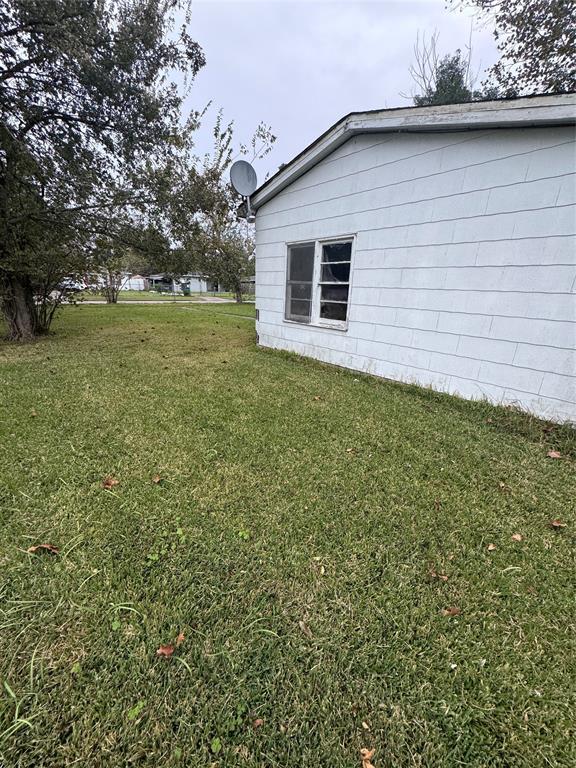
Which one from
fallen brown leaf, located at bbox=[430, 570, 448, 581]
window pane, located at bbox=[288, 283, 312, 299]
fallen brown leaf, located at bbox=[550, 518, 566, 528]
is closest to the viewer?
fallen brown leaf, located at bbox=[430, 570, 448, 581]

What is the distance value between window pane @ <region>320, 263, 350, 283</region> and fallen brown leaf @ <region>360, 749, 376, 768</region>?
16.7 feet

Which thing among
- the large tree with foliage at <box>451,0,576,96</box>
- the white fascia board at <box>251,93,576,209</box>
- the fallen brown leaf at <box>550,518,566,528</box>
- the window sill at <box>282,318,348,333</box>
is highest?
the large tree with foliage at <box>451,0,576,96</box>

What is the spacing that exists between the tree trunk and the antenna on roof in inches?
187

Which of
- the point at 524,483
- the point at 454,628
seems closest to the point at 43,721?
the point at 454,628

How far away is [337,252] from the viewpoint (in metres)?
5.35

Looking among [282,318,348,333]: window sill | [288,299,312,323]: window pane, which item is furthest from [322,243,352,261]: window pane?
[282,318,348,333]: window sill

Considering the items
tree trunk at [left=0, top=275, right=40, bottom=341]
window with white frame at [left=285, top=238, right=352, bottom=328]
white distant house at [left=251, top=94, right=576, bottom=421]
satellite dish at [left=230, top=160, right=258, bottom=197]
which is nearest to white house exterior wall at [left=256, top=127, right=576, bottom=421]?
white distant house at [left=251, top=94, right=576, bottom=421]

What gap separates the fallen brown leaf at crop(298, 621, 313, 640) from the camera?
4.62ft

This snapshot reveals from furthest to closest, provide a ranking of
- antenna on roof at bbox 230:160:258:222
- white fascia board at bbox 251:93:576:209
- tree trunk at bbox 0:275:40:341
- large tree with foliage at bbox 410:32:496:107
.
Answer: large tree with foliage at bbox 410:32:496:107 < tree trunk at bbox 0:275:40:341 < antenna on roof at bbox 230:160:258:222 < white fascia board at bbox 251:93:576:209

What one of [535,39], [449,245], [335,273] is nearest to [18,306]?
[335,273]

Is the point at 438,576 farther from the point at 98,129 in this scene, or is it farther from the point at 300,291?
the point at 98,129

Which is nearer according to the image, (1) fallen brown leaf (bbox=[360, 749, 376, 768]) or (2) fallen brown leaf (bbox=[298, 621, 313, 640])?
(1) fallen brown leaf (bbox=[360, 749, 376, 768])

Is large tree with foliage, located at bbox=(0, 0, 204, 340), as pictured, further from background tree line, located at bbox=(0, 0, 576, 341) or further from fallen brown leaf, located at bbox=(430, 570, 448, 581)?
fallen brown leaf, located at bbox=(430, 570, 448, 581)

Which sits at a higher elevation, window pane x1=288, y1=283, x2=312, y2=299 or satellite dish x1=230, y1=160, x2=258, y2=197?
satellite dish x1=230, y1=160, x2=258, y2=197
